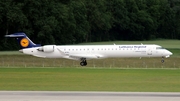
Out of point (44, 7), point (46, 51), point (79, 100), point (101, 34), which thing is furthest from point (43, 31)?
point (79, 100)

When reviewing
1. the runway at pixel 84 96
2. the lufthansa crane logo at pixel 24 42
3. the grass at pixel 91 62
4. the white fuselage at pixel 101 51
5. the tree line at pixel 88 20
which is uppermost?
the tree line at pixel 88 20

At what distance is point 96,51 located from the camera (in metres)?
69.7

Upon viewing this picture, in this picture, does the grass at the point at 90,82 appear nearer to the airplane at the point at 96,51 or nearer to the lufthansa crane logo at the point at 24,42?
the airplane at the point at 96,51

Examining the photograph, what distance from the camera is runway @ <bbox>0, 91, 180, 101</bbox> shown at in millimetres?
30075

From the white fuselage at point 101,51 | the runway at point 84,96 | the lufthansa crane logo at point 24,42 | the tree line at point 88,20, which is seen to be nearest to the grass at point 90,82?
the runway at point 84,96

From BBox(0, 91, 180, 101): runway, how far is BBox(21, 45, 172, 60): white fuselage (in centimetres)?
3504

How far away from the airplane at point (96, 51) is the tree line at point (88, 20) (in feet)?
70.3

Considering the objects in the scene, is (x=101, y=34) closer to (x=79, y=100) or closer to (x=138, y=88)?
(x=138, y=88)

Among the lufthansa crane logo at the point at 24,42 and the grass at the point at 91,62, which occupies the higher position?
the lufthansa crane logo at the point at 24,42

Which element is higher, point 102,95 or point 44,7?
point 44,7

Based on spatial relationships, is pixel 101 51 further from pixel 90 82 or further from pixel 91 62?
pixel 90 82

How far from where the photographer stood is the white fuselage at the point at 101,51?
68500mm

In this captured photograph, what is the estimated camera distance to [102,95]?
32344 millimetres

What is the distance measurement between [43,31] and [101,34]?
4801 centimetres
